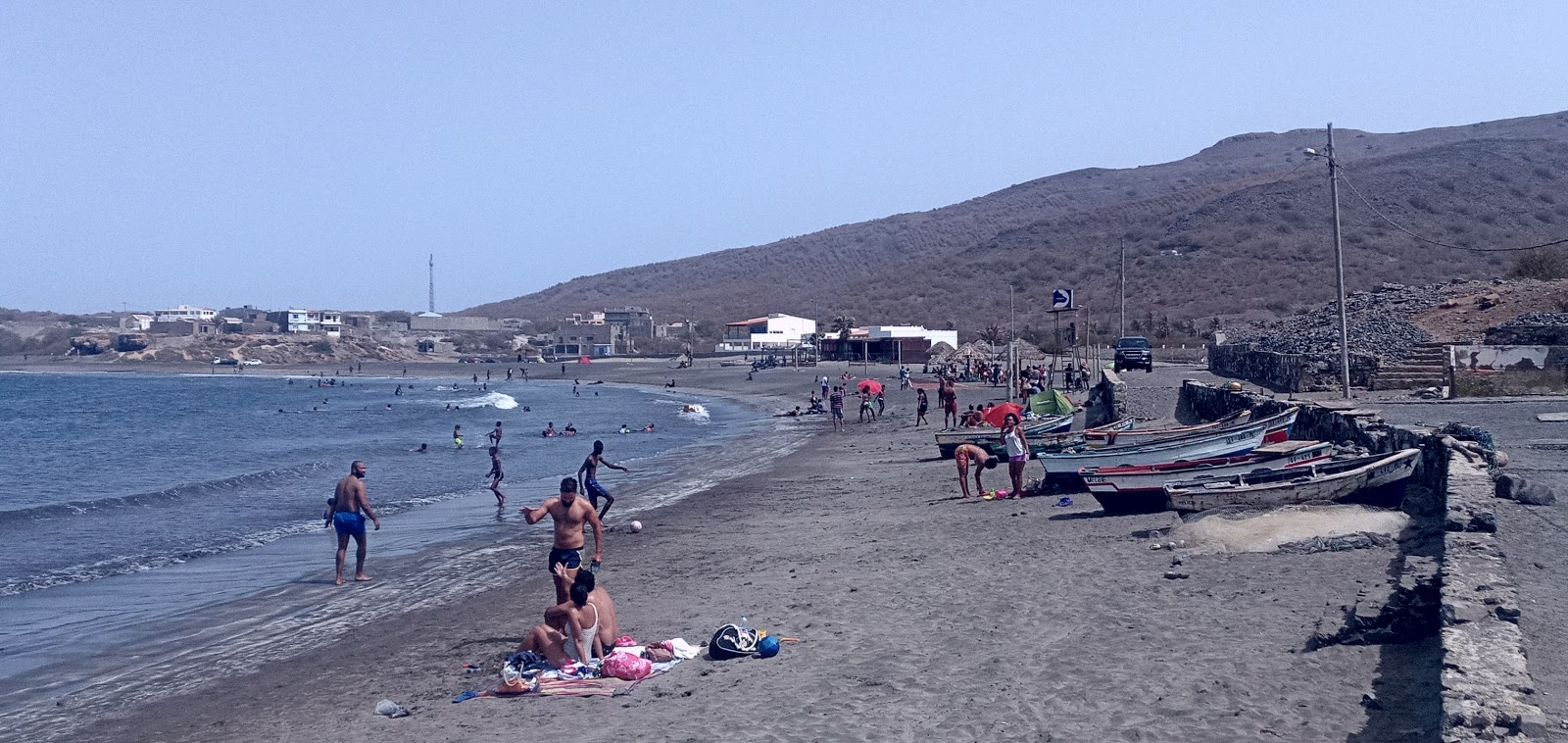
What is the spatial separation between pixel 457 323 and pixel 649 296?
48475mm

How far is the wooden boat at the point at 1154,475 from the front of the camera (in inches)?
520

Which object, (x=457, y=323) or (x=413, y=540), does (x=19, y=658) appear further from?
(x=457, y=323)

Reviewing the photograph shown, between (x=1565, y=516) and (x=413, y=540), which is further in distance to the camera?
(x=413, y=540)

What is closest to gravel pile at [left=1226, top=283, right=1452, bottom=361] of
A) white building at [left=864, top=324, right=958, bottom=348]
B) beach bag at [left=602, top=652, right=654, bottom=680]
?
beach bag at [left=602, top=652, right=654, bottom=680]

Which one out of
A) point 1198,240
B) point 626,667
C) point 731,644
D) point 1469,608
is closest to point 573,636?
point 626,667

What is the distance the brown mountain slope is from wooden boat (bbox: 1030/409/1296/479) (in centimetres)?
5604

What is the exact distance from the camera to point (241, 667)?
32.8ft

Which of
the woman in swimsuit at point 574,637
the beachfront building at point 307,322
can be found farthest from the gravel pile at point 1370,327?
the beachfront building at point 307,322

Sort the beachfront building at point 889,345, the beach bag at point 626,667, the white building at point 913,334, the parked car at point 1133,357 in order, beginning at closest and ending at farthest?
the beach bag at point 626,667
the parked car at point 1133,357
the beachfront building at point 889,345
the white building at point 913,334

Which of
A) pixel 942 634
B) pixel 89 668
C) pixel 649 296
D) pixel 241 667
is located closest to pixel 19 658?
pixel 89 668

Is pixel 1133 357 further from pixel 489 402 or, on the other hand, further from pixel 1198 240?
pixel 1198 240

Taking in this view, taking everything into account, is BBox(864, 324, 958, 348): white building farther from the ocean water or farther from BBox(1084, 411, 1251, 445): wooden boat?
BBox(1084, 411, 1251, 445): wooden boat

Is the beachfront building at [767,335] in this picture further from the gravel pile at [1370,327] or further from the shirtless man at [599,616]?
the shirtless man at [599,616]

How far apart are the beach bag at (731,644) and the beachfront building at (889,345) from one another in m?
61.7
